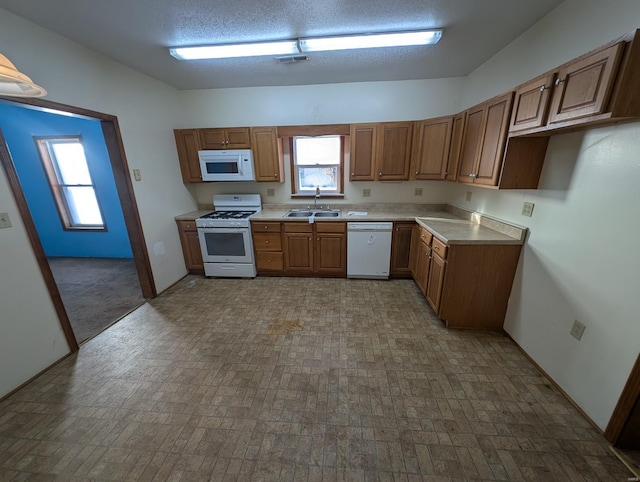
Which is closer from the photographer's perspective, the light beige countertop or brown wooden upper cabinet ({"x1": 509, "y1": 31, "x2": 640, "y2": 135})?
brown wooden upper cabinet ({"x1": 509, "y1": 31, "x2": 640, "y2": 135})

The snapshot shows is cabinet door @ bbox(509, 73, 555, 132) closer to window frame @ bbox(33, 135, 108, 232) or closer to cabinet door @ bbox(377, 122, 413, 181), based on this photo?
cabinet door @ bbox(377, 122, 413, 181)

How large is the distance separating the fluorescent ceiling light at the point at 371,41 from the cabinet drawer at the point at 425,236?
1.81 meters

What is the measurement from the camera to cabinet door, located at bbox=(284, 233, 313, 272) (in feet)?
11.1

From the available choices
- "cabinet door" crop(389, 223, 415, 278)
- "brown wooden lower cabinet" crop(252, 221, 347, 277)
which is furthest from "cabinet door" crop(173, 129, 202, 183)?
"cabinet door" crop(389, 223, 415, 278)

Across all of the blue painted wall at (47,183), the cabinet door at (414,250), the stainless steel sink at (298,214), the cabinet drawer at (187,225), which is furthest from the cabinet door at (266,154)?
the blue painted wall at (47,183)

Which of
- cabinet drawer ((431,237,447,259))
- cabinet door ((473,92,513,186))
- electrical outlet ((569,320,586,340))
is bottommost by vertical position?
electrical outlet ((569,320,586,340))

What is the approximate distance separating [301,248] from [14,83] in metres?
2.72

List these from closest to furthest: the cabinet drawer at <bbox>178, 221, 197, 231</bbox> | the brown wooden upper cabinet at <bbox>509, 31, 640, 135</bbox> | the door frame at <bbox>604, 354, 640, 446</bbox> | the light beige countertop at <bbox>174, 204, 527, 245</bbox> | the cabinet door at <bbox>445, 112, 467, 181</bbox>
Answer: the brown wooden upper cabinet at <bbox>509, 31, 640, 135</bbox> → the door frame at <bbox>604, 354, 640, 446</bbox> → the light beige countertop at <bbox>174, 204, 527, 245</bbox> → the cabinet door at <bbox>445, 112, 467, 181</bbox> → the cabinet drawer at <bbox>178, 221, 197, 231</bbox>

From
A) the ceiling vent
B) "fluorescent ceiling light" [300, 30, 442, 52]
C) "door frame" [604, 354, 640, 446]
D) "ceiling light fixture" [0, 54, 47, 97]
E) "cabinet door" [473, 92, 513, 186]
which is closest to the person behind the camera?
"ceiling light fixture" [0, 54, 47, 97]

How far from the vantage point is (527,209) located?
2029 mm

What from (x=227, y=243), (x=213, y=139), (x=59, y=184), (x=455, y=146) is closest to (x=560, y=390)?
(x=455, y=146)

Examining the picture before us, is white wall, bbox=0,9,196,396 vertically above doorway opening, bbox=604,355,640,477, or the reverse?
white wall, bbox=0,9,196,396

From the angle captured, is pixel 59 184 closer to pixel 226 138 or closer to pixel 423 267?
pixel 226 138

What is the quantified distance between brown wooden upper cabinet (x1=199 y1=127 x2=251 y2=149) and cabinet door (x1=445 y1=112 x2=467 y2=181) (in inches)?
103
